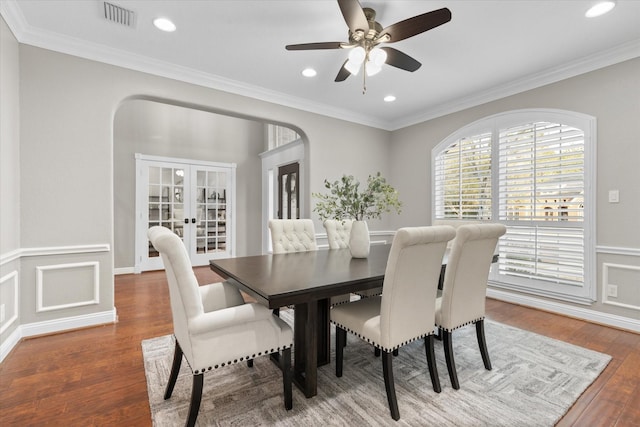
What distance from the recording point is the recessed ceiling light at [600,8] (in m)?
2.22

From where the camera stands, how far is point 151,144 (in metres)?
5.60

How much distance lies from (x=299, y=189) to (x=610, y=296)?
4498mm

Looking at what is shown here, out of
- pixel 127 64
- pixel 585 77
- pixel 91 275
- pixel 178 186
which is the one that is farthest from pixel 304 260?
pixel 178 186

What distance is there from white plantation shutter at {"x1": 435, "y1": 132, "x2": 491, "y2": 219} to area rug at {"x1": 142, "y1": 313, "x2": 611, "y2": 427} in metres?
2.00

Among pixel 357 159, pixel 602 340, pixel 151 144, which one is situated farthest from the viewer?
pixel 151 144

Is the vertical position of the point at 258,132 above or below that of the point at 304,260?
above

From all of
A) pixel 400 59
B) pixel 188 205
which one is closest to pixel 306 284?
pixel 400 59

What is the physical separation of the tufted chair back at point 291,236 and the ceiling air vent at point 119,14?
6.59 feet

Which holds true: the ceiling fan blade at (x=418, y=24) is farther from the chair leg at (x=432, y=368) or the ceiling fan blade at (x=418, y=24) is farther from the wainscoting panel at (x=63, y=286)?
the wainscoting panel at (x=63, y=286)

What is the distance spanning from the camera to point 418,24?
1.95 metres

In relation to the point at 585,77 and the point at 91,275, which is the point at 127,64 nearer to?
the point at 91,275

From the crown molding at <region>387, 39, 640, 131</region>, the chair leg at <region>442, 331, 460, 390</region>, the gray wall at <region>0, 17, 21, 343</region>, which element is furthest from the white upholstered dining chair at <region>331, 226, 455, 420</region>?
the crown molding at <region>387, 39, 640, 131</region>

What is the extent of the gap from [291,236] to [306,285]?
1415 millimetres

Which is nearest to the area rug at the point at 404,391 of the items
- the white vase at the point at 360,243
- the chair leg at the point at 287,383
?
the chair leg at the point at 287,383
